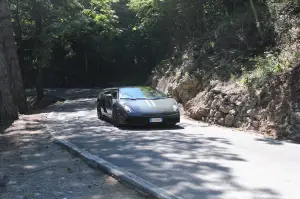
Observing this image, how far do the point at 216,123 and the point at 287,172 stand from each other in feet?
21.6

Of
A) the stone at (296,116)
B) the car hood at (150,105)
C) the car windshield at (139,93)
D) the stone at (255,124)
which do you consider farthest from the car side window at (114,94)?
the stone at (296,116)

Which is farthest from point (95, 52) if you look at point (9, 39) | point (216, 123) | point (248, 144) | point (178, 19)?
point (248, 144)

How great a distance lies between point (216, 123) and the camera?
13188 millimetres

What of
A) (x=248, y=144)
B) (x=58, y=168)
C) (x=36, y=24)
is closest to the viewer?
(x=58, y=168)

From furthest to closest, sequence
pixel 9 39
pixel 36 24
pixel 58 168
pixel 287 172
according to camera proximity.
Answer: pixel 36 24, pixel 9 39, pixel 58 168, pixel 287 172

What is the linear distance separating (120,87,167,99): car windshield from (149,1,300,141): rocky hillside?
2000 millimetres

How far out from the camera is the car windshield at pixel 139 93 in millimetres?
12923

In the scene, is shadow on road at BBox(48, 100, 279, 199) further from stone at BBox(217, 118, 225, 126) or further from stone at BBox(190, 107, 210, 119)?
stone at BBox(190, 107, 210, 119)

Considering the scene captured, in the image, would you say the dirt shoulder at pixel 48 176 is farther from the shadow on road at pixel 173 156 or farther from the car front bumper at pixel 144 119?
the car front bumper at pixel 144 119

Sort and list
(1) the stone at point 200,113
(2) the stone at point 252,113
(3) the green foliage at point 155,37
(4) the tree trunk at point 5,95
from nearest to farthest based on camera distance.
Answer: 1. (2) the stone at point 252,113
2. (4) the tree trunk at point 5,95
3. (1) the stone at point 200,113
4. (3) the green foliage at point 155,37

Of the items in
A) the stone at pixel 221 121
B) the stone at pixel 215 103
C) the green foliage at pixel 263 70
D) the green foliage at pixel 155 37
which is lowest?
the stone at pixel 221 121

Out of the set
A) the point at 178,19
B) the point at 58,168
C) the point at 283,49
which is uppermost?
the point at 178,19

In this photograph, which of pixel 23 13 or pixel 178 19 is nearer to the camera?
pixel 178 19

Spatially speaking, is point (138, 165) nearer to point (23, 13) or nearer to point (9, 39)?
point (9, 39)
